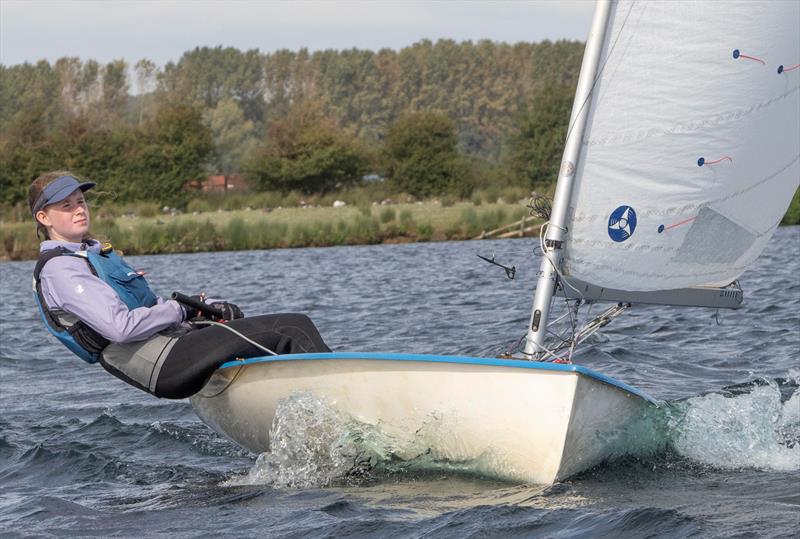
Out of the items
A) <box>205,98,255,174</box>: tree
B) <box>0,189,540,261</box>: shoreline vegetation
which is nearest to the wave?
<box>0,189,540,261</box>: shoreline vegetation

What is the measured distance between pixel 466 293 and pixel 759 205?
884cm

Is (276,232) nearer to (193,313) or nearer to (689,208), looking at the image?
(193,313)

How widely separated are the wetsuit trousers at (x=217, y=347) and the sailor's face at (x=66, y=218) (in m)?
0.68

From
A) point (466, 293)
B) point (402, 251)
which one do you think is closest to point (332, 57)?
point (402, 251)

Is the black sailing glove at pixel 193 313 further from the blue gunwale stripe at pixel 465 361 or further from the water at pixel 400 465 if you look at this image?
the water at pixel 400 465

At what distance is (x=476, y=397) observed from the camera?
4883 mm

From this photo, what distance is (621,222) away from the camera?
5184 mm

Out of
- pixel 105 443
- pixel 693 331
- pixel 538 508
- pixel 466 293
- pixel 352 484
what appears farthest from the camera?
pixel 466 293

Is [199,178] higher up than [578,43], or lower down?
lower down

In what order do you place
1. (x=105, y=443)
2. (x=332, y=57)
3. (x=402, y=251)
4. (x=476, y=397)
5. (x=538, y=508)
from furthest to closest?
(x=332, y=57) → (x=402, y=251) → (x=105, y=443) → (x=476, y=397) → (x=538, y=508)

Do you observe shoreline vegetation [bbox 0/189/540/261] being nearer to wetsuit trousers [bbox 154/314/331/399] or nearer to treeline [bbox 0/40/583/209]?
treeline [bbox 0/40/583/209]

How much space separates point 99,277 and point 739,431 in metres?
2.91

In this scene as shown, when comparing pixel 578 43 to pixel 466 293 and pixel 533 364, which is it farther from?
pixel 533 364

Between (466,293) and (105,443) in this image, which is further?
(466,293)
